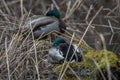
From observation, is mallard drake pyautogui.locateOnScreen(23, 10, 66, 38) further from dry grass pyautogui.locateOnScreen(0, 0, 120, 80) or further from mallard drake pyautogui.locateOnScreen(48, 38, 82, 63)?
mallard drake pyautogui.locateOnScreen(48, 38, 82, 63)

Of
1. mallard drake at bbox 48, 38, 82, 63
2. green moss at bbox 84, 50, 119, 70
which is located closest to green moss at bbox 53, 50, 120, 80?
green moss at bbox 84, 50, 119, 70

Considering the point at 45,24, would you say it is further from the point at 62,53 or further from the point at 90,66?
the point at 90,66

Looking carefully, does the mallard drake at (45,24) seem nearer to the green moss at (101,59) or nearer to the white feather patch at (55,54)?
the white feather patch at (55,54)

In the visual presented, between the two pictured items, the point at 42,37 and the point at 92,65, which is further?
A: the point at 42,37

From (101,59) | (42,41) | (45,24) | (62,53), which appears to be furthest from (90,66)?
(45,24)

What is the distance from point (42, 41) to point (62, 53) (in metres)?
1.02

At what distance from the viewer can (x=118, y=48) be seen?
7488 mm

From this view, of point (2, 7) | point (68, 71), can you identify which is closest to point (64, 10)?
point (2, 7)

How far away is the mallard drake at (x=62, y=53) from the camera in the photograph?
6145 millimetres

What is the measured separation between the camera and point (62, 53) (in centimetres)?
629

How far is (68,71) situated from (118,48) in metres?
1.78

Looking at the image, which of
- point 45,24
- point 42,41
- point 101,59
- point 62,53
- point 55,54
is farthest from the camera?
point 45,24

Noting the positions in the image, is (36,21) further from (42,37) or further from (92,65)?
(92,65)

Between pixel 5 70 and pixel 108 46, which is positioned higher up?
pixel 5 70
